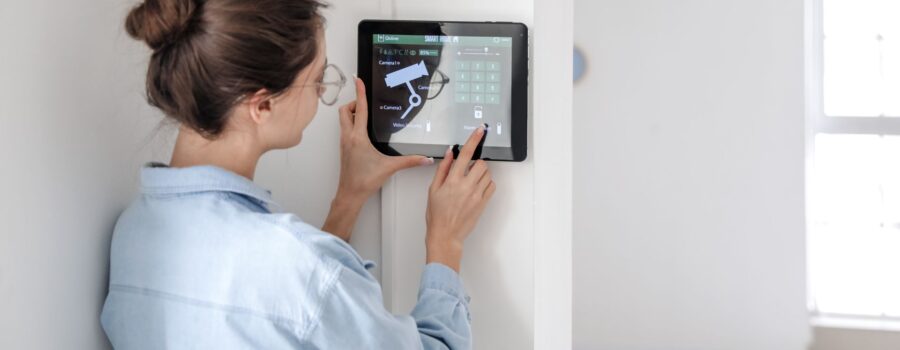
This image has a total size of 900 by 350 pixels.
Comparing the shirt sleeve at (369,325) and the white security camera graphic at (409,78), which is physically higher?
the white security camera graphic at (409,78)

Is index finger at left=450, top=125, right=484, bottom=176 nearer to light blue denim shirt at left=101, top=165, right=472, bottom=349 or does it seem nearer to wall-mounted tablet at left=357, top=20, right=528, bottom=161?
wall-mounted tablet at left=357, top=20, right=528, bottom=161

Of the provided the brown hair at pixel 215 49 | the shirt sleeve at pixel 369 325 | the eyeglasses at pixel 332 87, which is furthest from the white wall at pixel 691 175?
the brown hair at pixel 215 49

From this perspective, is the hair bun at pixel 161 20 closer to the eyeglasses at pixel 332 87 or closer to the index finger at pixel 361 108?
the eyeglasses at pixel 332 87

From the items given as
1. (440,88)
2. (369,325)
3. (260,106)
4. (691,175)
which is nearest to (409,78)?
(440,88)

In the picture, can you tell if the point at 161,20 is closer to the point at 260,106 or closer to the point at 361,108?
the point at 260,106

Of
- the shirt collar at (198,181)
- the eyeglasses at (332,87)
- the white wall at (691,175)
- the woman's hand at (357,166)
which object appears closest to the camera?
the shirt collar at (198,181)

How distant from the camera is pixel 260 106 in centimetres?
83

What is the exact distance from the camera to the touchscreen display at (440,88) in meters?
1.04

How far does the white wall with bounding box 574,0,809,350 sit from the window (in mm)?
127

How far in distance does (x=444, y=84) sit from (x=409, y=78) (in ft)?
0.14

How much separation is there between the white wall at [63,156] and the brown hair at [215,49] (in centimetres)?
6

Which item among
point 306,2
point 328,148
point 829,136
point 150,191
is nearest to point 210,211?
point 150,191

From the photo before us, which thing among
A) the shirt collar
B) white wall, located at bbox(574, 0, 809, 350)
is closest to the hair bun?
the shirt collar

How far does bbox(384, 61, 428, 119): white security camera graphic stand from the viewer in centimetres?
104
